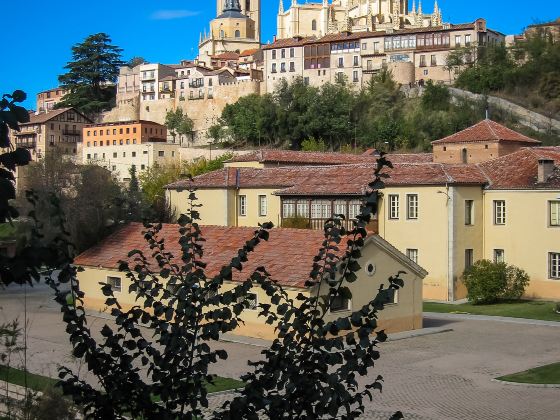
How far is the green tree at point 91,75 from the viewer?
342ft

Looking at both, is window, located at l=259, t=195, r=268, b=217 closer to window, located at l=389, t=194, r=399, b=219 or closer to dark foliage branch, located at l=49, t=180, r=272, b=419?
window, located at l=389, t=194, r=399, b=219

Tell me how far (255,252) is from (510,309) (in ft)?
35.3

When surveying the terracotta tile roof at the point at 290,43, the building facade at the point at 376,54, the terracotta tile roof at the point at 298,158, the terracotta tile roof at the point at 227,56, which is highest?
the terracotta tile roof at the point at 227,56

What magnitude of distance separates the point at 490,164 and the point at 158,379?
33018 mm

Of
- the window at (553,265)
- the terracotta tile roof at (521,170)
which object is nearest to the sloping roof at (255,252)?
the window at (553,265)

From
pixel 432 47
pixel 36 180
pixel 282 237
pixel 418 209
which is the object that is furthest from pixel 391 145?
pixel 282 237

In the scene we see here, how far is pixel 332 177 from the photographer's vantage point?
37.7m

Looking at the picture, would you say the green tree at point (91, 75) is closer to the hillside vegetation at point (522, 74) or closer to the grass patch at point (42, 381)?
the hillside vegetation at point (522, 74)

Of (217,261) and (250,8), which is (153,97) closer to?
(250,8)

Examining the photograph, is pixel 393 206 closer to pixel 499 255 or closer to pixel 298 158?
pixel 499 255

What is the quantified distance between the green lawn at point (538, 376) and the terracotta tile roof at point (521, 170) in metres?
14.4

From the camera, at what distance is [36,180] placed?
55656 millimetres

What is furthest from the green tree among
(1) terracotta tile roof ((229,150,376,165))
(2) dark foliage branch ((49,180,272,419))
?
(2) dark foliage branch ((49,180,272,419))

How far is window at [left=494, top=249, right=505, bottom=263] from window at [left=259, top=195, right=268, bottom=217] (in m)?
11.0
